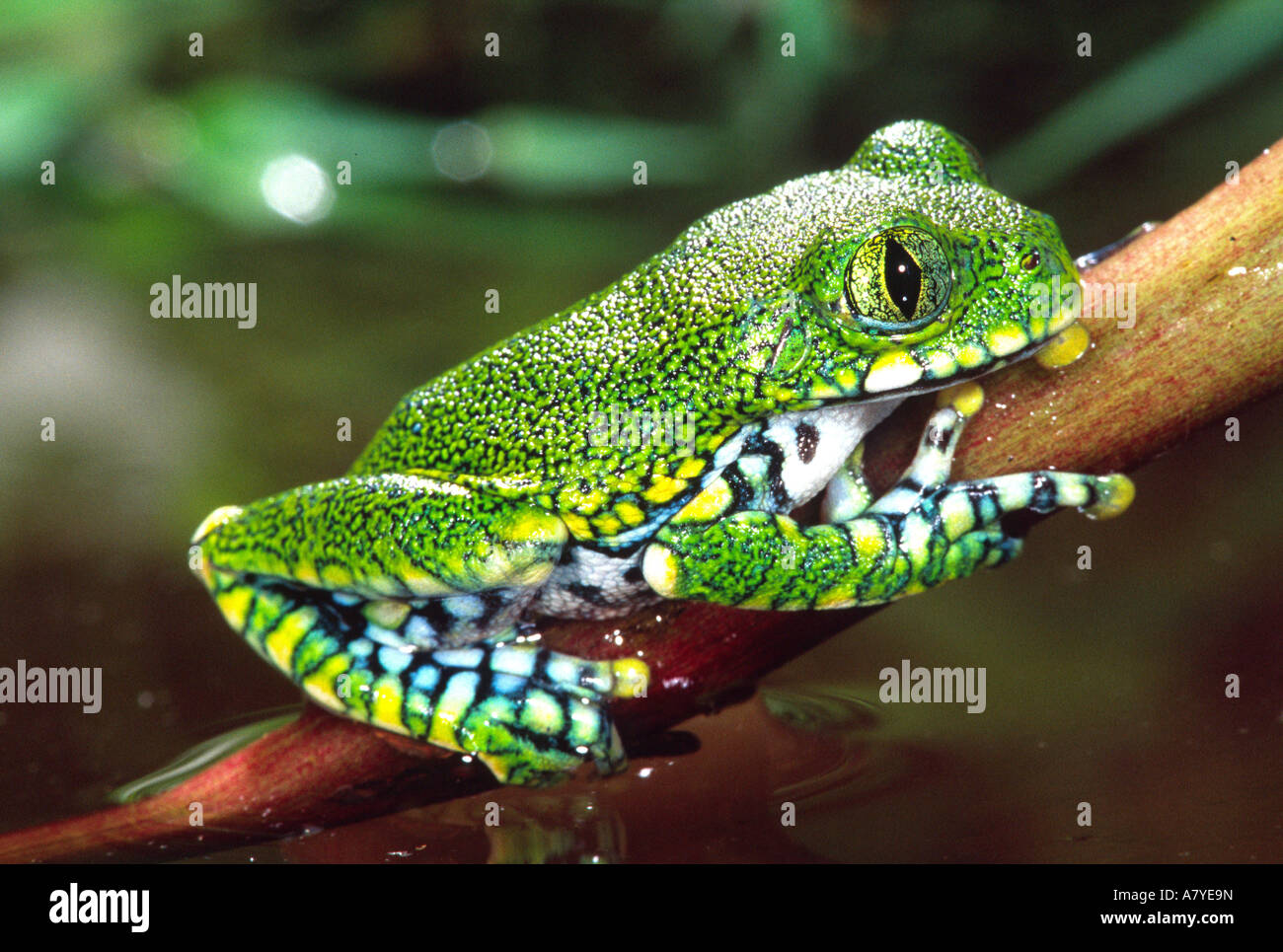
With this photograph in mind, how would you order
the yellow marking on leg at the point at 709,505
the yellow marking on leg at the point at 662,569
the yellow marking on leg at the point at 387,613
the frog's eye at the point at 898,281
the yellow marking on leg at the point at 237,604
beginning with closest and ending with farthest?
1. the frog's eye at the point at 898,281
2. the yellow marking on leg at the point at 662,569
3. the yellow marking on leg at the point at 709,505
4. the yellow marking on leg at the point at 387,613
5. the yellow marking on leg at the point at 237,604

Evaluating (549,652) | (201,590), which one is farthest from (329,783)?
(201,590)

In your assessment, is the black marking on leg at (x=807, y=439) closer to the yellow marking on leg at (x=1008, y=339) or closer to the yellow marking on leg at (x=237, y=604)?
the yellow marking on leg at (x=1008, y=339)

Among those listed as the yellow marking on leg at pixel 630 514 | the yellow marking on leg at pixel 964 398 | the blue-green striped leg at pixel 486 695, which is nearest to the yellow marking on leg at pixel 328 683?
the blue-green striped leg at pixel 486 695

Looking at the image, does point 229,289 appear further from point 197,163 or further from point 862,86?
point 862,86

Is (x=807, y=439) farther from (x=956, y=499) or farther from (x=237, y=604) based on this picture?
(x=237, y=604)

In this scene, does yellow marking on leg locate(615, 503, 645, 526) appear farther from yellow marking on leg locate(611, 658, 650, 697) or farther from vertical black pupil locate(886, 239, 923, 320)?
vertical black pupil locate(886, 239, 923, 320)

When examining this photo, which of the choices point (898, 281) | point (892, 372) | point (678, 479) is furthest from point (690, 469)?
point (898, 281)
